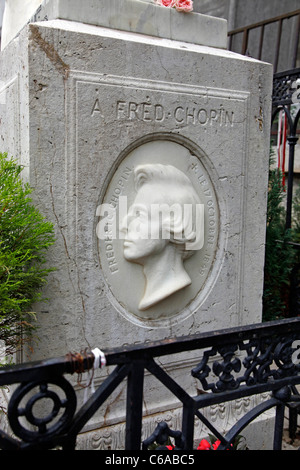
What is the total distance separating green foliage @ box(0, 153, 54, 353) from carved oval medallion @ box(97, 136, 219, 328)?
358 mm

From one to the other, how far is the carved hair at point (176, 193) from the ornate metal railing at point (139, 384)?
89 centimetres

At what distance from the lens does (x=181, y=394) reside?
148cm

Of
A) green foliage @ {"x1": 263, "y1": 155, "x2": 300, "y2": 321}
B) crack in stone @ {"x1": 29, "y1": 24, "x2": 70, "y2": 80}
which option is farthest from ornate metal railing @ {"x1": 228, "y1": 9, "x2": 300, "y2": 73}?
crack in stone @ {"x1": 29, "y1": 24, "x2": 70, "y2": 80}

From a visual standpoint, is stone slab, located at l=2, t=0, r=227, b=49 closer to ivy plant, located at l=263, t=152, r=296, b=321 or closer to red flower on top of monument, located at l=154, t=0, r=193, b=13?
red flower on top of monument, located at l=154, t=0, r=193, b=13

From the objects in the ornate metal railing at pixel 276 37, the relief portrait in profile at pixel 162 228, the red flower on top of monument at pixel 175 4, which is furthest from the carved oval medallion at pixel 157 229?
the ornate metal railing at pixel 276 37

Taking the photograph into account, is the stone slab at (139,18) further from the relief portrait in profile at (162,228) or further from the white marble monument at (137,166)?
the relief portrait in profile at (162,228)

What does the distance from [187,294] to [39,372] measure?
1436mm

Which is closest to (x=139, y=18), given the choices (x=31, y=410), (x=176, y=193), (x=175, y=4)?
(x=175, y=4)

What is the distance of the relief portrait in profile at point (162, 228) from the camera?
2.33 m

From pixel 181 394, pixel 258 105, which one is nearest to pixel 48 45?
pixel 258 105

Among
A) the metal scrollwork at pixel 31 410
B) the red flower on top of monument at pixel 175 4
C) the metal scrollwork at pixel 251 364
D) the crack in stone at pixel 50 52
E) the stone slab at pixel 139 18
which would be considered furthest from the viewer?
the red flower on top of monument at pixel 175 4

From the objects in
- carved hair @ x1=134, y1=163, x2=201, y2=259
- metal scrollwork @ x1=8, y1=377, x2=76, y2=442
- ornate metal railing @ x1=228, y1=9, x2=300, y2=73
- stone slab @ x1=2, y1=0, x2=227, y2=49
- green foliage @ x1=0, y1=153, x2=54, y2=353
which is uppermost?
ornate metal railing @ x1=228, y1=9, x2=300, y2=73

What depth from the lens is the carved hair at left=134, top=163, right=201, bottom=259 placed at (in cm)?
233

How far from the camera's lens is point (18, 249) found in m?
1.91
